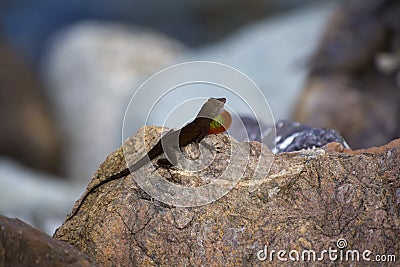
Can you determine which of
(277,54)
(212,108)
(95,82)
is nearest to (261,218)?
(212,108)

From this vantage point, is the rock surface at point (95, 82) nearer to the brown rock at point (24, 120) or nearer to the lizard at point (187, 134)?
the brown rock at point (24, 120)

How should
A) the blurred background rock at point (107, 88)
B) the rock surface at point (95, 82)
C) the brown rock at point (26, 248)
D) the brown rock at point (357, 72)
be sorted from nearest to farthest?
the brown rock at point (26, 248), the brown rock at point (357, 72), the blurred background rock at point (107, 88), the rock surface at point (95, 82)

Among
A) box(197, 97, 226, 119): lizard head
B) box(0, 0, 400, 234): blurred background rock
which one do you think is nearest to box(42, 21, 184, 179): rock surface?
box(0, 0, 400, 234): blurred background rock

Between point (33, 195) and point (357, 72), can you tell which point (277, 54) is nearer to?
point (357, 72)

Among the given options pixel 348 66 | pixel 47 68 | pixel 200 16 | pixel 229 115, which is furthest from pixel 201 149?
pixel 200 16

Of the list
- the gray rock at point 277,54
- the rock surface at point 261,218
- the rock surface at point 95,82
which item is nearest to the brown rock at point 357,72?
the gray rock at point 277,54

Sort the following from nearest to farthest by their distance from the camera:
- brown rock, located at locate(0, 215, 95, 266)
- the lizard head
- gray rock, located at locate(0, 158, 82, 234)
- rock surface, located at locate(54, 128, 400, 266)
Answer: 1. brown rock, located at locate(0, 215, 95, 266)
2. rock surface, located at locate(54, 128, 400, 266)
3. the lizard head
4. gray rock, located at locate(0, 158, 82, 234)

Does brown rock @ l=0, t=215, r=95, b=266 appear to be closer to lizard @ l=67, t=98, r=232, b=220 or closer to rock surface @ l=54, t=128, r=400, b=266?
rock surface @ l=54, t=128, r=400, b=266
